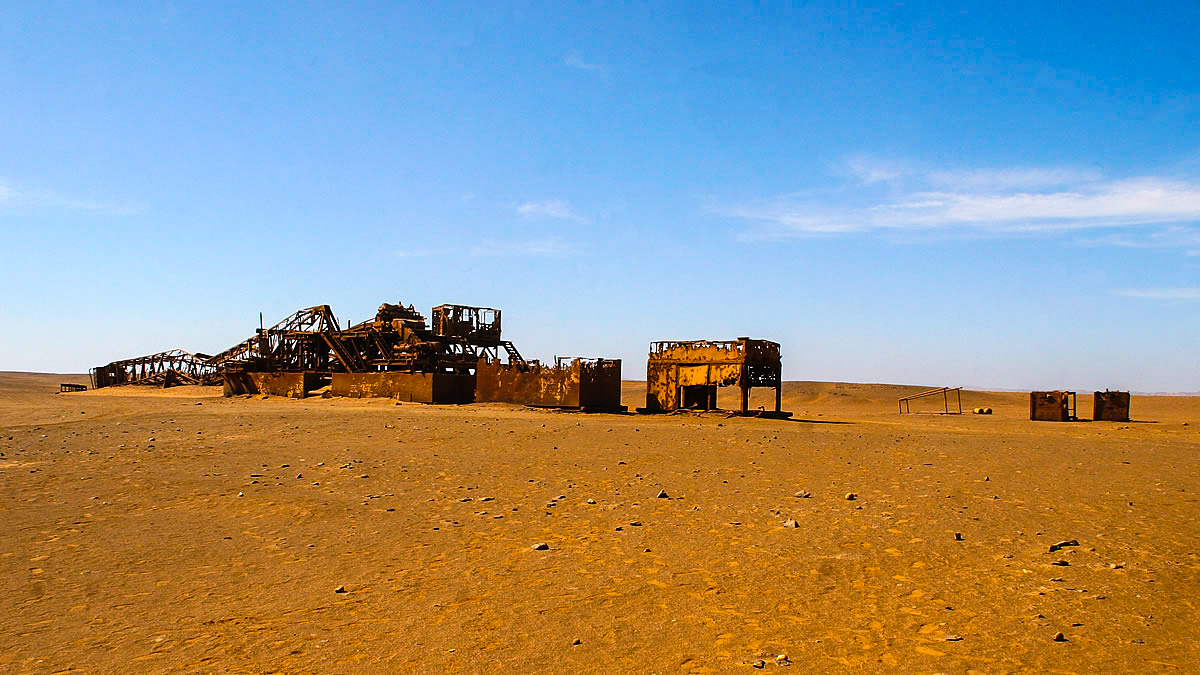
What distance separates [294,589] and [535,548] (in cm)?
213

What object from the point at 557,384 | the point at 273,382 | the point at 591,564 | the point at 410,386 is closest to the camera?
the point at 591,564

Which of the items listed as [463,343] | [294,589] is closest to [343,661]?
[294,589]

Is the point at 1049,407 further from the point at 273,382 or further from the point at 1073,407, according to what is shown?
the point at 273,382

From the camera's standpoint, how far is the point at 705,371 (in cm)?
3216

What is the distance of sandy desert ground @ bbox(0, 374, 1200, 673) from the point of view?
4.85 meters

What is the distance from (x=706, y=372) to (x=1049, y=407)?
13.6m

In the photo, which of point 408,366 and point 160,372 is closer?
point 408,366

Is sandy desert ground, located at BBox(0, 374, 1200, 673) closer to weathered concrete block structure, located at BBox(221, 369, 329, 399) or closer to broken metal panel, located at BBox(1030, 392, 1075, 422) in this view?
broken metal panel, located at BBox(1030, 392, 1075, 422)

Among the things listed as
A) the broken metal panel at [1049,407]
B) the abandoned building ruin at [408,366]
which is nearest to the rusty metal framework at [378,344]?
the abandoned building ruin at [408,366]

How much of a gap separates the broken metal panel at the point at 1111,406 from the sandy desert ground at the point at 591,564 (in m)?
20.6

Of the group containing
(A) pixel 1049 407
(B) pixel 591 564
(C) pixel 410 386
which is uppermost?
(C) pixel 410 386

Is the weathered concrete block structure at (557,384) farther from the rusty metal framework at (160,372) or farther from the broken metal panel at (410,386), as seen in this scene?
the rusty metal framework at (160,372)

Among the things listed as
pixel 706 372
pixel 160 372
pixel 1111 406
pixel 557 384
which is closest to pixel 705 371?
pixel 706 372

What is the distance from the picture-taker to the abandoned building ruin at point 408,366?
3244 centimetres
